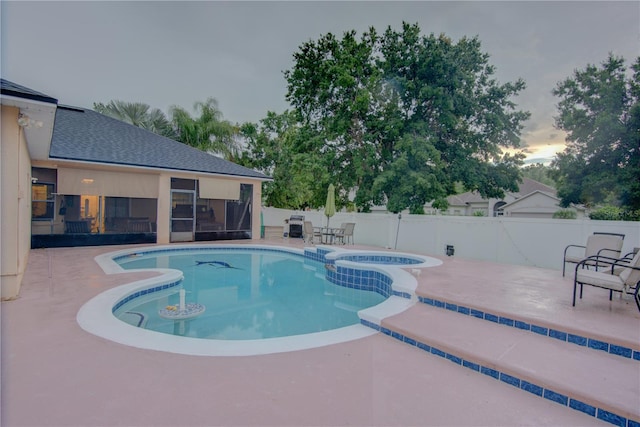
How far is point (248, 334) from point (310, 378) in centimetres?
214

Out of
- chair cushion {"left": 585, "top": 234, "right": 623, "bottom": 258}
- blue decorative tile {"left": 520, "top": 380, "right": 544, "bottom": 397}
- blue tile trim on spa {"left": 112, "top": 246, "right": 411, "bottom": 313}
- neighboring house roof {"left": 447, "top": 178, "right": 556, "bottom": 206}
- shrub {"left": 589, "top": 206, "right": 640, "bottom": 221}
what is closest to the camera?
blue decorative tile {"left": 520, "top": 380, "right": 544, "bottom": 397}

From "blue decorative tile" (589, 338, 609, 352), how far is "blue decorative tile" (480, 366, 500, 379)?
1.23m

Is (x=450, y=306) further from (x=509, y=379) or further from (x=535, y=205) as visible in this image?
(x=535, y=205)

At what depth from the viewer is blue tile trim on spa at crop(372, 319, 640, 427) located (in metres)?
2.27

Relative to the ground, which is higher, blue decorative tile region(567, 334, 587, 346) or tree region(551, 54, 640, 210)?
tree region(551, 54, 640, 210)

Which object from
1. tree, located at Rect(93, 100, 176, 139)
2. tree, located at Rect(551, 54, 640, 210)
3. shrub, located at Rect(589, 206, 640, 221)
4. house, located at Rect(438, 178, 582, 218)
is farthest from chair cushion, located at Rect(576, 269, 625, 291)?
tree, located at Rect(93, 100, 176, 139)

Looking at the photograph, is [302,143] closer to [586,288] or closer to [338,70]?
[338,70]

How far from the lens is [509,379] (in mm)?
2764

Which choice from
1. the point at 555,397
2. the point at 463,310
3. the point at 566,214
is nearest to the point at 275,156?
the point at 463,310

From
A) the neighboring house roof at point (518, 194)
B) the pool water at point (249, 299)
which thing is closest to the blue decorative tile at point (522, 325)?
the pool water at point (249, 299)

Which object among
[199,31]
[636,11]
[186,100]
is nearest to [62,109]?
[199,31]

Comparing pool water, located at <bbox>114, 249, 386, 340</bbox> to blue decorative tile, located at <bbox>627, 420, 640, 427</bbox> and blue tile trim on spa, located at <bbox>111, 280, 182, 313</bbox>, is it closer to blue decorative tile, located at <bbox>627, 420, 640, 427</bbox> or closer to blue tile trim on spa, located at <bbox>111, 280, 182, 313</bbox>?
blue tile trim on spa, located at <bbox>111, 280, 182, 313</bbox>

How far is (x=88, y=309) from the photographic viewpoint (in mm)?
4188

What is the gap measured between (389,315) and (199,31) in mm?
13244
